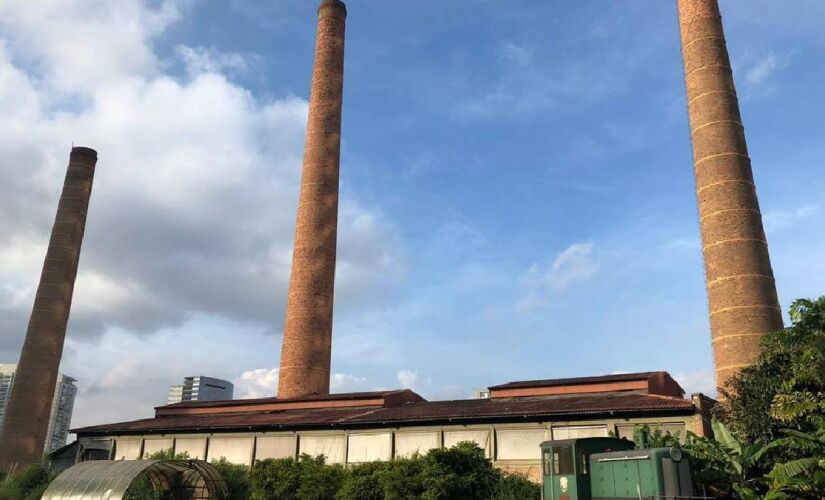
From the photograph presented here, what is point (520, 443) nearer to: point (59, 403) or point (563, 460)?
point (563, 460)

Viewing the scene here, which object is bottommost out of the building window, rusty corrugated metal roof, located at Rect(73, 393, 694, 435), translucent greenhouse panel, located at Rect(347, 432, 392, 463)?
the building window

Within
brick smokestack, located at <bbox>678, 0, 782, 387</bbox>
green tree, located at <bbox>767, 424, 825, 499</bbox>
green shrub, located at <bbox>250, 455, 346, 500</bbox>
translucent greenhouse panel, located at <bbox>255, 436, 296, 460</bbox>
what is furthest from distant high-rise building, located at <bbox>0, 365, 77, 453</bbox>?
green tree, located at <bbox>767, 424, 825, 499</bbox>

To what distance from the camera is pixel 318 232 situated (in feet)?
138

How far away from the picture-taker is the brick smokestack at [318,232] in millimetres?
39312

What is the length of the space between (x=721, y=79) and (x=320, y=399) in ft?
84.9

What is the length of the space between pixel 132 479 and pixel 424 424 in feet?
34.2

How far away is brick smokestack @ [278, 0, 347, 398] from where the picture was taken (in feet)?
129

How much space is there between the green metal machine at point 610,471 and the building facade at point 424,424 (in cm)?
541

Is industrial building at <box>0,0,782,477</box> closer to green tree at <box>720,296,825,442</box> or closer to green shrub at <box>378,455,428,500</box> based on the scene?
green tree at <box>720,296,825,442</box>

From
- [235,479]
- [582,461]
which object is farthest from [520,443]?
[235,479]

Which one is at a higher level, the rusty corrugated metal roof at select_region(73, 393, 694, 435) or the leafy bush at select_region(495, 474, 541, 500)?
the rusty corrugated metal roof at select_region(73, 393, 694, 435)

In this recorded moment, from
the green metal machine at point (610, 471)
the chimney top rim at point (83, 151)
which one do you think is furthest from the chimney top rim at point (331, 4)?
the green metal machine at point (610, 471)

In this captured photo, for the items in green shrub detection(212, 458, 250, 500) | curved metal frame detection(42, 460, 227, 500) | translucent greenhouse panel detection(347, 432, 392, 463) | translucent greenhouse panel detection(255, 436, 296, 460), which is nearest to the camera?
curved metal frame detection(42, 460, 227, 500)

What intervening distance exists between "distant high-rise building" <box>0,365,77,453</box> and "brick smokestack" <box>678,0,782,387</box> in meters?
144
